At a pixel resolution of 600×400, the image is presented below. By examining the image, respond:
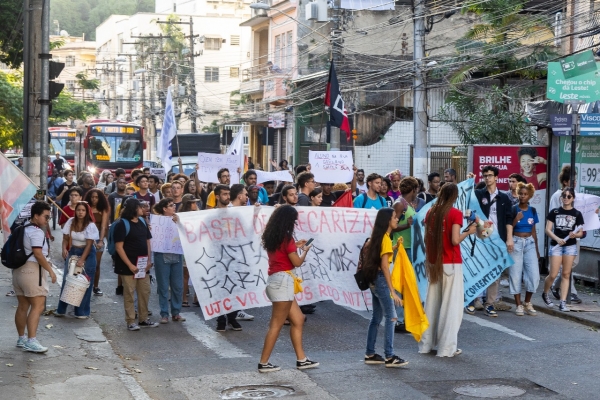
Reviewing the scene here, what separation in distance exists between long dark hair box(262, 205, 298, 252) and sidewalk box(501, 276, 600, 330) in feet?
16.5

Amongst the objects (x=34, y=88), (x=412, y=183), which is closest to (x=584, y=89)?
(x=412, y=183)

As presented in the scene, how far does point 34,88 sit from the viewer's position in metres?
14.8

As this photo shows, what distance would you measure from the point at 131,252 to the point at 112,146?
95.4ft

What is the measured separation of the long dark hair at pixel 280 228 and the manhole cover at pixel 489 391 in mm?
2038

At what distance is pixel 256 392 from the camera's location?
7.83 metres

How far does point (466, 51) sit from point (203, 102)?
4557 cm

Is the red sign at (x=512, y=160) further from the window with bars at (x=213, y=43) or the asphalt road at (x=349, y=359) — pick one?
the window with bars at (x=213, y=43)

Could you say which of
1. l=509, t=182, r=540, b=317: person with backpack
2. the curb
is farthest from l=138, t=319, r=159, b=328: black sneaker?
the curb

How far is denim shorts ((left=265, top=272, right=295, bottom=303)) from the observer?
327 inches

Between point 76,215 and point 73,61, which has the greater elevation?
point 73,61

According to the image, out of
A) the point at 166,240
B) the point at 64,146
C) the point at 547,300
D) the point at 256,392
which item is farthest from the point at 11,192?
the point at 64,146

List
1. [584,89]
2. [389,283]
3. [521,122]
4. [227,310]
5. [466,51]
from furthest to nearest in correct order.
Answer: [466,51] < [521,122] < [584,89] < [227,310] < [389,283]

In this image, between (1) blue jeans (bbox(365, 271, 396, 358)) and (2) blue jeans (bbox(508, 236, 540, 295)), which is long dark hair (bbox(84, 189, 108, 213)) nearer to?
(1) blue jeans (bbox(365, 271, 396, 358))

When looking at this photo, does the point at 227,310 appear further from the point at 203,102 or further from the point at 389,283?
the point at 203,102
